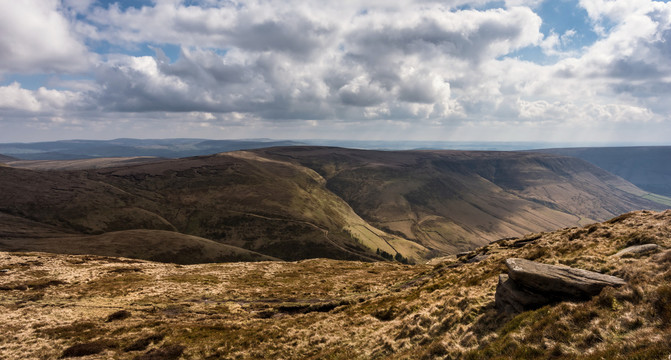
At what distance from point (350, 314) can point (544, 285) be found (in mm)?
21564

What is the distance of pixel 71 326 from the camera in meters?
32.8

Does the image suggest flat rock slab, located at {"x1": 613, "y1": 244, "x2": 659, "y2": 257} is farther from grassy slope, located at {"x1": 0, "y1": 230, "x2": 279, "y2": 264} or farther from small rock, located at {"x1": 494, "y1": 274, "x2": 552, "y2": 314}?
grassy slope, located at {"x1": 0, "y1": 230, "x2": 279, "y2": 264}

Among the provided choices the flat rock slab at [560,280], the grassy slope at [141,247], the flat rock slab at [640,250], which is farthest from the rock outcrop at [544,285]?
the grassy slope at [141,247]

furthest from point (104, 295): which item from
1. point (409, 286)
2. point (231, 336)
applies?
point (409, 286)

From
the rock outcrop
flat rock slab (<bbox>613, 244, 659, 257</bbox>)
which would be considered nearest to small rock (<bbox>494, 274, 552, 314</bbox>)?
the rock outcrop

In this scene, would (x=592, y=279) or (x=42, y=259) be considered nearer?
(x=592, y=279)

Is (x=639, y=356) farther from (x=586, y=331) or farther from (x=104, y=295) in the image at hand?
(x=104, y=295)

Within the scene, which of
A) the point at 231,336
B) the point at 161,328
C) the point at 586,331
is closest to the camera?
the point at 586,331

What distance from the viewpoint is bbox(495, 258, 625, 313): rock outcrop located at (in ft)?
55.2

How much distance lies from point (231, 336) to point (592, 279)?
32156 millimetres

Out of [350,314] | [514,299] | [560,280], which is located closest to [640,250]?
[560,280]

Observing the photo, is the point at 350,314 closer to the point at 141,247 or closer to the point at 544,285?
the point at 544,285

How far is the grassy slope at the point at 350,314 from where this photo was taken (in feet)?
45.0

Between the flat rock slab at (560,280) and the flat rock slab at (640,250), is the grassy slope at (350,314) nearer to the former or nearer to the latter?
the flat rock slab at (640,250)
